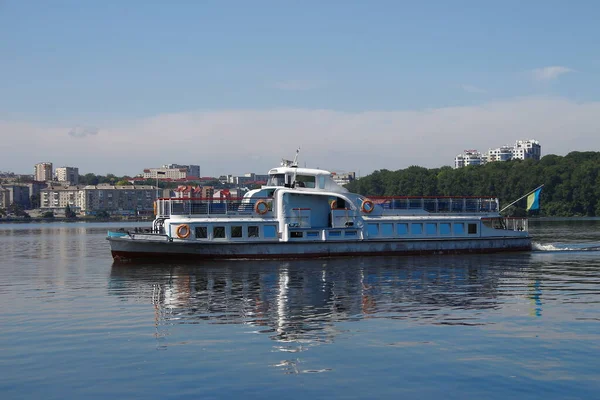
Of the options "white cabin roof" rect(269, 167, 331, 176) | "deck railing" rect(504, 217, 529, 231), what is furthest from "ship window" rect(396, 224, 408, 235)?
"deck railing" rect(504, 217, 529, 231)

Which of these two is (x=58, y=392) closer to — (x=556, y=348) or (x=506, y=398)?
(x=506, y=398)

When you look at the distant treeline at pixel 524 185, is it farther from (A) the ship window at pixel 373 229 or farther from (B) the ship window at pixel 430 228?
(A) the ship window at pixel 373 229

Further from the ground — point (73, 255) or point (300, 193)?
point (300, 193)

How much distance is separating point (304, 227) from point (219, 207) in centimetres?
628

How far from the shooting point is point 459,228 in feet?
183

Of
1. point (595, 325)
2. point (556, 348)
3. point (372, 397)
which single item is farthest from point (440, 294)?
point (372, 397)

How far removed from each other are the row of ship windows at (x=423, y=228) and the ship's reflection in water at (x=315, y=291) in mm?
2959

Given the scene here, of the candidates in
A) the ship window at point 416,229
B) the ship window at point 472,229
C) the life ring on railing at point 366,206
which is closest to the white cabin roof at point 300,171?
the life ring on railing at point 366,206

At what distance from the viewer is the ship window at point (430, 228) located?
54750 millimetres

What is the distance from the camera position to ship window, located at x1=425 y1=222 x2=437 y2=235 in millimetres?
54750

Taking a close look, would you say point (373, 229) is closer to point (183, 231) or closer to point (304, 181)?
point (304, 181)

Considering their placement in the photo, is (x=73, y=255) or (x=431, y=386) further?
(x=73, y=255)

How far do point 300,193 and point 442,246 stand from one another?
1208 centimetres

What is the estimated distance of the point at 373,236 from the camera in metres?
53.0
